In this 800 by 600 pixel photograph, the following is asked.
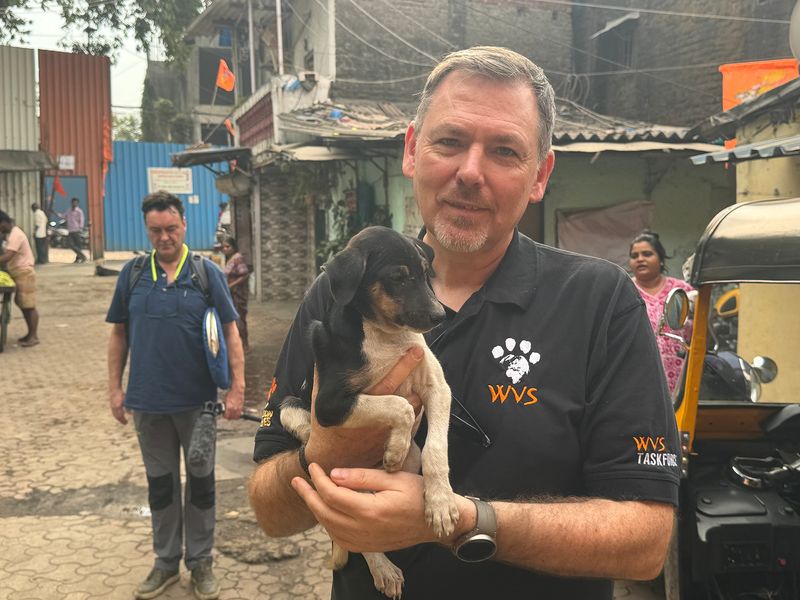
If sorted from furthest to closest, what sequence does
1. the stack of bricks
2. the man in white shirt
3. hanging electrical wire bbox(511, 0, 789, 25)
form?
the man in white shirt, the stack of bricks, hanging electrical wire bbox(511, 0, 789, 25)

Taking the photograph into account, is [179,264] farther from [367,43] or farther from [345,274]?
[367,43]

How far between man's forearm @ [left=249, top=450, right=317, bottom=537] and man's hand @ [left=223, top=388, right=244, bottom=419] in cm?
298

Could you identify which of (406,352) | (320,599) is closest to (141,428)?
(320,599)

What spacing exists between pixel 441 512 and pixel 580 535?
31 cm

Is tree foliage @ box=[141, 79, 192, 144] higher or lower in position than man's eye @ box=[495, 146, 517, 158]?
higher

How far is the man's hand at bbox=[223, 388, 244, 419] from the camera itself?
4934mm

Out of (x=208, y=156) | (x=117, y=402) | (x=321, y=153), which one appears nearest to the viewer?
(x=117, y=402)

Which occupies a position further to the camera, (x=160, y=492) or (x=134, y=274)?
(x=134, y=274)

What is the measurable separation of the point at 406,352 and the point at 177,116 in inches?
1367

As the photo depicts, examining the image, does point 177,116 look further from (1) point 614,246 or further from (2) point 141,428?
(2) point 141,428

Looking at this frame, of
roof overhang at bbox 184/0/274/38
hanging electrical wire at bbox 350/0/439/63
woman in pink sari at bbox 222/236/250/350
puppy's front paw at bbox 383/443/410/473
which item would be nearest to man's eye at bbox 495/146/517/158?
puppy's front paw at bbox 383/443/410/473

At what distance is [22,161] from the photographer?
65.7ft

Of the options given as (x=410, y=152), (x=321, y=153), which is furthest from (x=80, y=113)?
(x=410, y=152)

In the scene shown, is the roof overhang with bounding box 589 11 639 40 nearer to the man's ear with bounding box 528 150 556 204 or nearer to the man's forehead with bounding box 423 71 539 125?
the man's ear with bounding box 528 150 556 204
